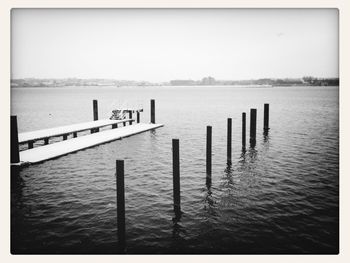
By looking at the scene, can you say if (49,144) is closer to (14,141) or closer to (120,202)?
(14,141)

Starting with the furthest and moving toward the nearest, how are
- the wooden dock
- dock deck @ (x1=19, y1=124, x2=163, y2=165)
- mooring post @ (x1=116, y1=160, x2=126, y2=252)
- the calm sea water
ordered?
dock deck @ (x1=19, y1=124, x2=163, y2=165), the wooden dock, the calm sea water, mooring post @ (x1=116, y1=160, x2=126, y2=252)

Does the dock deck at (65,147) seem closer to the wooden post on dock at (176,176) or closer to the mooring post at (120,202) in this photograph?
the wooden post on dock at (176,176)

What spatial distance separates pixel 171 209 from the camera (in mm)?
11070

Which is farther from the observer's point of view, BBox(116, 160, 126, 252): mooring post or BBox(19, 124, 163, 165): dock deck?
BBox(19, 124, 163, 165): dock deck

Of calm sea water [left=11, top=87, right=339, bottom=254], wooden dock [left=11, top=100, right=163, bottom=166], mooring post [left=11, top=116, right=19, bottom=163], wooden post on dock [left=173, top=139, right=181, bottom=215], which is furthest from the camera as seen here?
wooden dock [left=11, top=100, right=163, bottom=166]

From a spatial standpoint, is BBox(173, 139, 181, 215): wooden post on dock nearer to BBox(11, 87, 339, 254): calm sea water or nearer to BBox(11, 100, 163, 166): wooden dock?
BBox(11, 87, 339, 254): calm sea water

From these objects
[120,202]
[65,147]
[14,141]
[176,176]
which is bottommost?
[120,202]

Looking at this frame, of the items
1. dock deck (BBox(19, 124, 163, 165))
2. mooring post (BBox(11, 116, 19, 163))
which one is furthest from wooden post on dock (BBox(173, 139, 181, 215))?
dock deck (BBox(19, 124, 163, 165))

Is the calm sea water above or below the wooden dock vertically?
below

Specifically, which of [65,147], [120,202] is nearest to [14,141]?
[65,147]

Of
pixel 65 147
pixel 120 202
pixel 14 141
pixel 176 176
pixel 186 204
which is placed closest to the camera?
pixel 120 202

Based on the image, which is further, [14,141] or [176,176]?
[14,141]

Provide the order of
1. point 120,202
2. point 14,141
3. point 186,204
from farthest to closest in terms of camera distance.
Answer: point 14,141
point 186,204
point 120,202
